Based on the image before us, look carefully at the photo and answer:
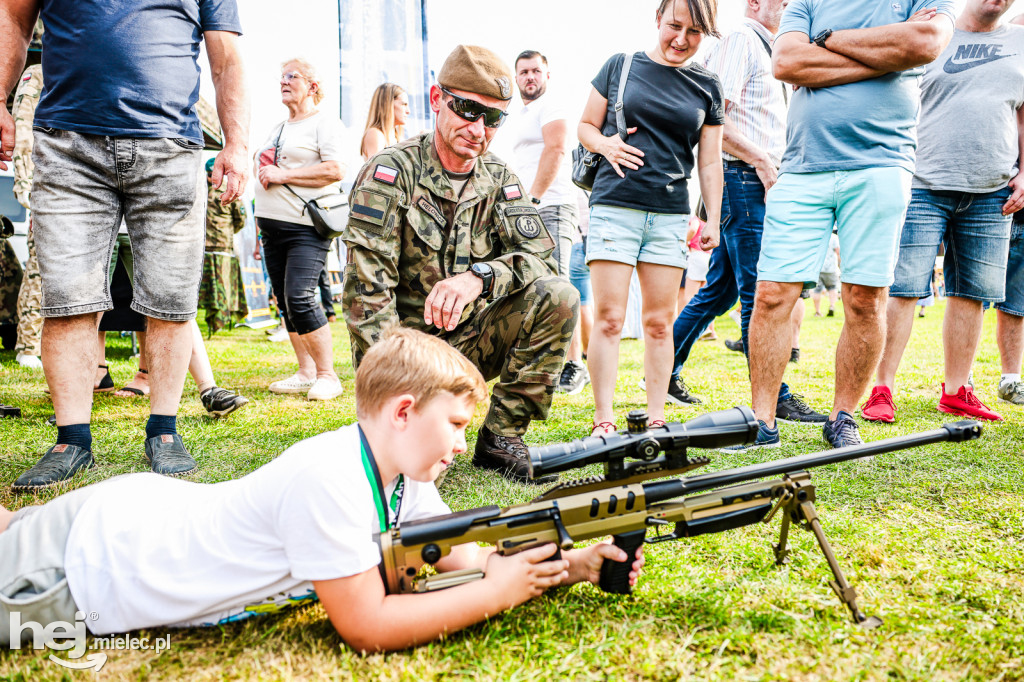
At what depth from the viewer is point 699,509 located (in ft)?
5.61

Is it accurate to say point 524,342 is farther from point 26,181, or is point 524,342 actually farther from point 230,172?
point 26,181

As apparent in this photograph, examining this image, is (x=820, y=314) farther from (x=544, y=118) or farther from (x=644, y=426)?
(x=644, y=426)

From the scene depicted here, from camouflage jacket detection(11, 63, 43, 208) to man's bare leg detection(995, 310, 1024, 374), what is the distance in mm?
7072

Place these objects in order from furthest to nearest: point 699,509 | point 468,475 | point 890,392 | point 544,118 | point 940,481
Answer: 1. point 544,118
2. point 890,392
3. point 468,475
4. point 940,481
5. point 699,509

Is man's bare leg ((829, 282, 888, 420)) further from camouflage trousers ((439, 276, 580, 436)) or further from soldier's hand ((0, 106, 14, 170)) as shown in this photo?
soldier's hand ((0, 106, 14, 170))

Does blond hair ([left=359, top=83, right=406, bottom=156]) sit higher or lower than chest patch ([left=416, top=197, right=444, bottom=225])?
higher

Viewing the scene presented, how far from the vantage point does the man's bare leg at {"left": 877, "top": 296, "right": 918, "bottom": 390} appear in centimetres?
398

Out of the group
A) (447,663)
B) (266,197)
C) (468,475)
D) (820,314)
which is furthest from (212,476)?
(820,314)

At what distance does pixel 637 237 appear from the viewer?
3338 mm

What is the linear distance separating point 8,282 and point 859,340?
6.94m

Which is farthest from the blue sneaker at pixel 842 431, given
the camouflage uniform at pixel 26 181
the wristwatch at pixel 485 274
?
the camouflage uniform at pixel 26 181

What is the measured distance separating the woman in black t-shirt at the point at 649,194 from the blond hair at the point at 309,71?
95.5 inches

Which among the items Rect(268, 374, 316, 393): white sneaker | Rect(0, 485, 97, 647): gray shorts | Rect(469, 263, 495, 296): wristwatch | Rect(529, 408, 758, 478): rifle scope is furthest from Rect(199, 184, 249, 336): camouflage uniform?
Rect(529, 408, 758, 478): rifle scope

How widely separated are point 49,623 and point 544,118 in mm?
4441
